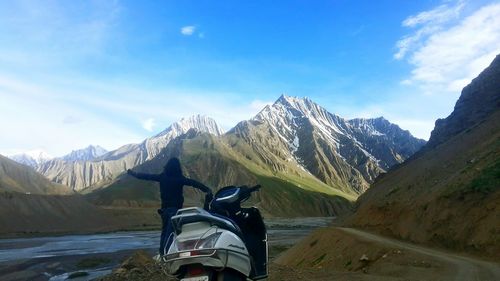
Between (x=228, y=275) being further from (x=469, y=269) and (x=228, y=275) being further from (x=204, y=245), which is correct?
(x=469, y=269)

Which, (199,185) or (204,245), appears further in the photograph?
(199,185)

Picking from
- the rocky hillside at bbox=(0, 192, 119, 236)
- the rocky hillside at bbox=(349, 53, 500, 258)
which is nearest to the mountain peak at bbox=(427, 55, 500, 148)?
the rocky hillside at bbox=(349, 53, 500, 258)

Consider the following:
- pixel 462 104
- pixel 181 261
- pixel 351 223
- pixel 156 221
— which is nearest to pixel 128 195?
pixel 156 221

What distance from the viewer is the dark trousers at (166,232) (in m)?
6.27

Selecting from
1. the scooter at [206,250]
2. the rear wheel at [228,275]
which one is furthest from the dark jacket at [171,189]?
the rear wheel at [228,275]

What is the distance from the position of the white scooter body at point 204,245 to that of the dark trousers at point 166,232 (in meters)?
0.74

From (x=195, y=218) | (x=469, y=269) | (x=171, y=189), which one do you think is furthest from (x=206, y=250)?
(x=469, y=269)

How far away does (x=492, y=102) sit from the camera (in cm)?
6044

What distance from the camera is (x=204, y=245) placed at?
17.4 ft

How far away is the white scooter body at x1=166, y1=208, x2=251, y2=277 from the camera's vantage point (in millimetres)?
5270

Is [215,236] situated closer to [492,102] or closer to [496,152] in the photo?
[496,152]

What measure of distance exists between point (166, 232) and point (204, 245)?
5.88ft

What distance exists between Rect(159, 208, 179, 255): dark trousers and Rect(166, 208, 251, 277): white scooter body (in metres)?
0.74

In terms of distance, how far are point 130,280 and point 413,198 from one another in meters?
23.0
